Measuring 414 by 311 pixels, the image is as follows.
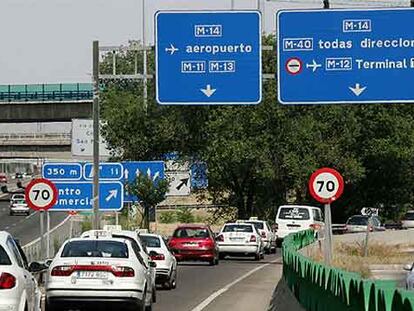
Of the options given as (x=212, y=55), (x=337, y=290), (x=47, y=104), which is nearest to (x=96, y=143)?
(x=212, y=55)

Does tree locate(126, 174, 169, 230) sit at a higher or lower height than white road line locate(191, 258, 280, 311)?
higher

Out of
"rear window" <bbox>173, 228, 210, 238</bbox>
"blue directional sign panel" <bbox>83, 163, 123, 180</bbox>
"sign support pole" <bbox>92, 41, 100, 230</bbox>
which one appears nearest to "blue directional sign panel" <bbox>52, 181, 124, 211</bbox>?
"sign support pole" <bbox>92, 41, 100, 230</bbox>

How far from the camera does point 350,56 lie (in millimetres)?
27734

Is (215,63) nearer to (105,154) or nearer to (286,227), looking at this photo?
(286,227)

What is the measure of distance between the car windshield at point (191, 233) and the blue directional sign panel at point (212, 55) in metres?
13.2

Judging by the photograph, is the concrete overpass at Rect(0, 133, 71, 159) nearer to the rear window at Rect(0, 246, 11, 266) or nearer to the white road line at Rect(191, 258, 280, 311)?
the white road line at Rect(191, 258, 280, 311)

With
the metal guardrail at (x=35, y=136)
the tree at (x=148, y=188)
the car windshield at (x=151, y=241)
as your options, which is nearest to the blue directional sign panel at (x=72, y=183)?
the car windshield at (x=151, y=241)

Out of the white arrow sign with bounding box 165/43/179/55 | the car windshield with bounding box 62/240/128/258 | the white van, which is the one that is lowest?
the white van

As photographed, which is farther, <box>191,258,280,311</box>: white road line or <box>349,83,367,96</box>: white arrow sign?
<box>349,83,367,96</box>: white arrow sign

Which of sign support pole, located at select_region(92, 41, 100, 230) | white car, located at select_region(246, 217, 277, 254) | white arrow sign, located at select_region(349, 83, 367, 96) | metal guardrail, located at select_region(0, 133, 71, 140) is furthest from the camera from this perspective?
metal guardrail, located at select_region(0, 133, 71, 140)

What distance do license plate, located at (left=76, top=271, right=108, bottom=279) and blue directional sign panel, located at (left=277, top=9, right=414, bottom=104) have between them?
10020mm

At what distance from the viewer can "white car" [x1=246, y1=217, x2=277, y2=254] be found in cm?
5088

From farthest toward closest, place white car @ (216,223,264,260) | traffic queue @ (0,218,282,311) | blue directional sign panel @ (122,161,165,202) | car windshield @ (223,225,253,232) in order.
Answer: blue directional sign panel @ (122,161,165,202), car windshield @ (223,225,253,232), white car @ (216,223,264,260), traffic queue @ (0,218,282,311)

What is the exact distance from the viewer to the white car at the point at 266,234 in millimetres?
50875
